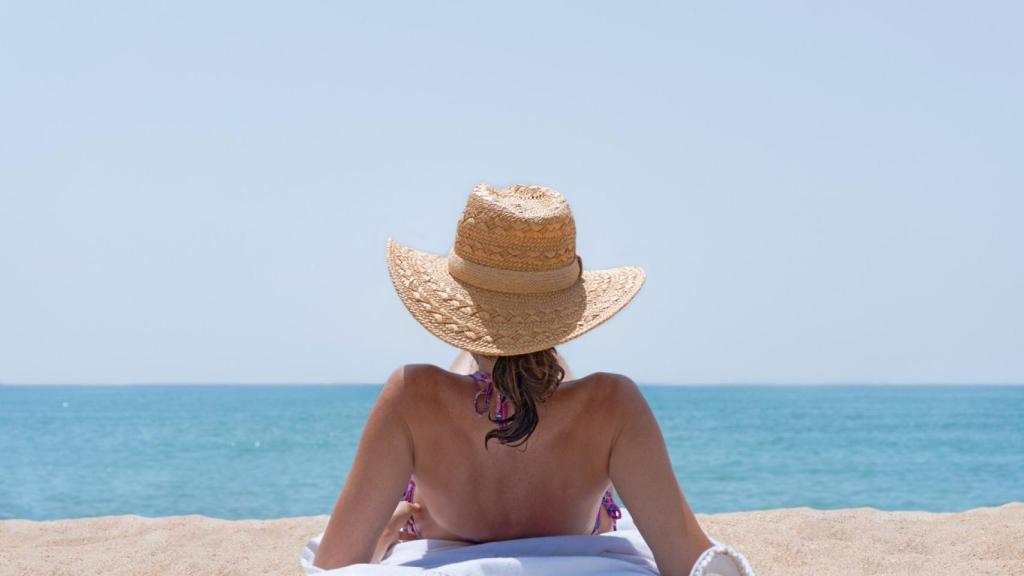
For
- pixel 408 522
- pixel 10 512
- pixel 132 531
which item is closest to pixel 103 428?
pixel 10 512

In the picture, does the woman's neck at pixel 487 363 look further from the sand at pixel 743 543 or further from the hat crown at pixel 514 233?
the sand at pixel 743 543

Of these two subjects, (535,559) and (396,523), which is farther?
(396,523)

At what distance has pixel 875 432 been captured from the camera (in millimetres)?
35812

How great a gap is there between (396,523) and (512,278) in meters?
0.73

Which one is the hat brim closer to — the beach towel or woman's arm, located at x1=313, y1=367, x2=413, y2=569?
woman's arm, located at x1=313, y1=367, x2=413, y2=569

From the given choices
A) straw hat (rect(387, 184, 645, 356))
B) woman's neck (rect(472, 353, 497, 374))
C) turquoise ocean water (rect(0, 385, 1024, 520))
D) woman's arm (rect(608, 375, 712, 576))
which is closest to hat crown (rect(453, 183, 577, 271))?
straw hat (rect(387, 184, 645, 356))

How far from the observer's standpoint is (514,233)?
7.68 feet

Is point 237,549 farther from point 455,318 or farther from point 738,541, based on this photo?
point 455,318

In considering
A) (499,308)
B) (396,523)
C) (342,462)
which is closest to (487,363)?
(499,308)

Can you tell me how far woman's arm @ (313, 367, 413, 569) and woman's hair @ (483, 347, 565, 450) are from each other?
7.6 inches

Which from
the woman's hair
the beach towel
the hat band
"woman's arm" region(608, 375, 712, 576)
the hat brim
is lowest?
the beach towel

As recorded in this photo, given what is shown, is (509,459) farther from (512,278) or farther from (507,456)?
(512,278)

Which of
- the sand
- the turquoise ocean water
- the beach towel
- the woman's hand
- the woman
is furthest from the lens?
the turquoise ocean water

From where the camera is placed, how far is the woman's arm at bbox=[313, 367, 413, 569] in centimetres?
228
